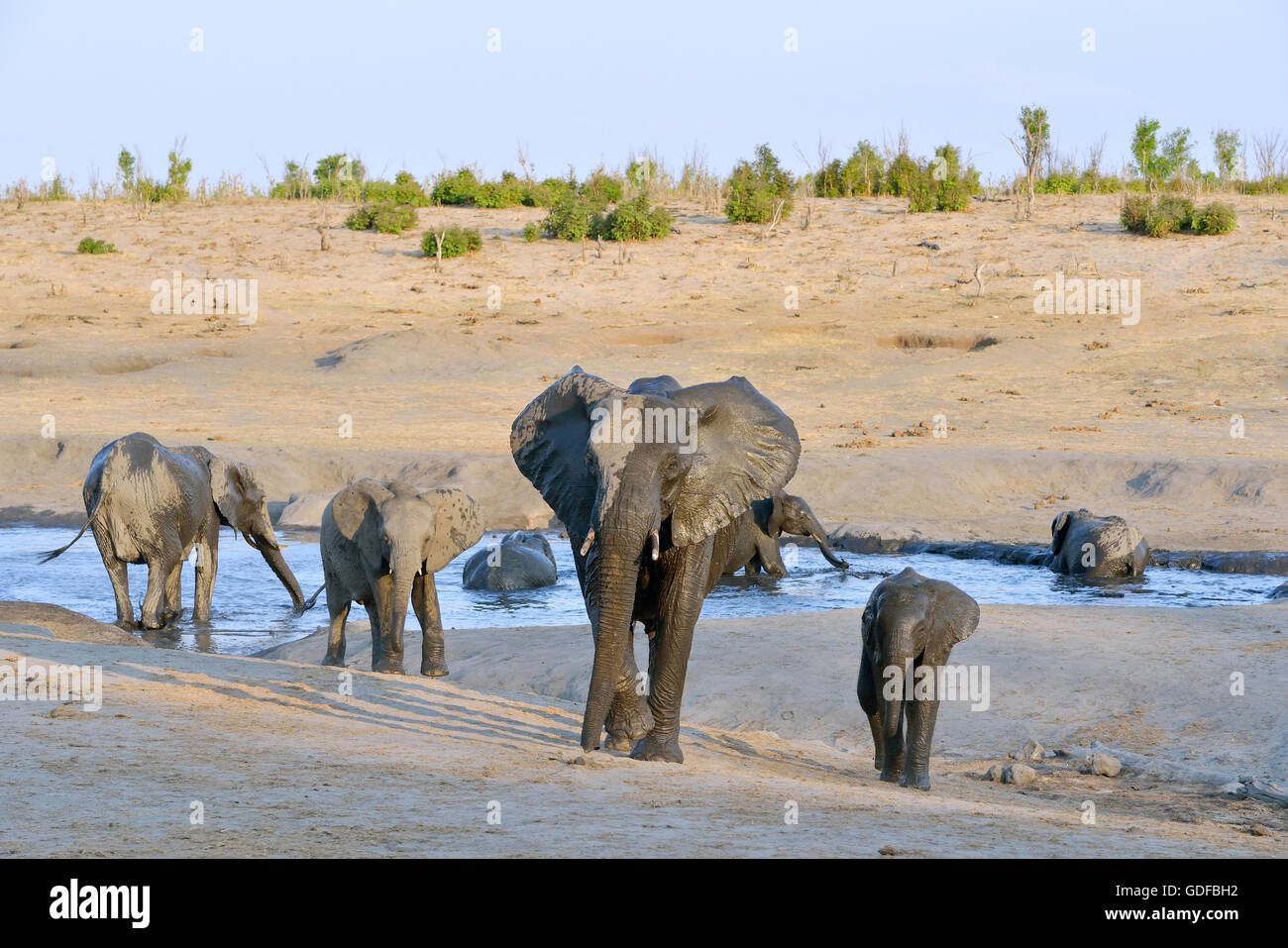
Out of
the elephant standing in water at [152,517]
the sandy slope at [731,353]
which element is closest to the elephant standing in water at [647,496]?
the elephant standing in water at [152,517]

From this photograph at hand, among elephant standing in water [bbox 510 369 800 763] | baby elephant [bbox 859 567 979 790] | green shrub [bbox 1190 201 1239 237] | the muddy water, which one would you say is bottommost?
the muddy water

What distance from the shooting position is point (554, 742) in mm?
6457

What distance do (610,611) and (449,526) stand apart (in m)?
3.41

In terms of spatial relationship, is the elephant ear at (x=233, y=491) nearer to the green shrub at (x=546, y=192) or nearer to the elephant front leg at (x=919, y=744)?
the elephant front leg at (x=919, y=744)

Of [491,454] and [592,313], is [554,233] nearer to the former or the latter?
[592,313]

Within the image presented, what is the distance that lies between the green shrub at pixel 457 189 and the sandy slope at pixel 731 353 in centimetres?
139

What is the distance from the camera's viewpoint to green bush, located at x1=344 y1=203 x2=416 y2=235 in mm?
33625

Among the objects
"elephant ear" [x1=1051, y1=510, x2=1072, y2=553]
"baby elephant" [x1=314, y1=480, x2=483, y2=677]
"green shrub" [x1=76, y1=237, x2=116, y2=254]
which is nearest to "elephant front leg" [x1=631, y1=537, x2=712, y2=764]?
"baby elephant" [x1=314, y1=480, x2=483, y2=677]

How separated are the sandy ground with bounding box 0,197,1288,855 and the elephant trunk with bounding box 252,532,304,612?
217cm

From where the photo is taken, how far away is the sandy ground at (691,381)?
4871mm

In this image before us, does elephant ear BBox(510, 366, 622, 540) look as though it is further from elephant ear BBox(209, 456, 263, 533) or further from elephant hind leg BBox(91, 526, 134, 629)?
elephant ear BBox(209, 456, 263, 533)

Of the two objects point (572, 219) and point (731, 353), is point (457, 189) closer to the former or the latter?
point (572, 219)

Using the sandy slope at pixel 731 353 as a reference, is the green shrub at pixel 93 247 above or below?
above
